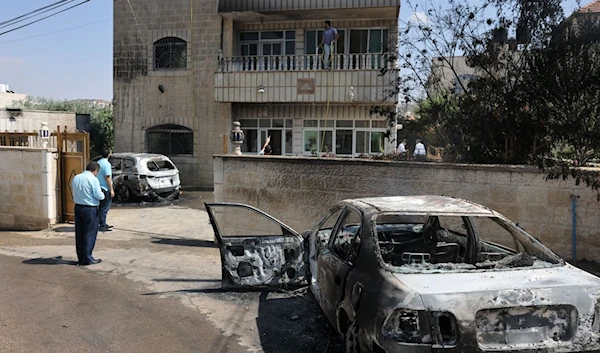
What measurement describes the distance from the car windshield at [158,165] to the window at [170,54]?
571cm

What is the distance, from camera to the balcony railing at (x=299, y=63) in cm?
1659

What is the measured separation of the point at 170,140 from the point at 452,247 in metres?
16.3

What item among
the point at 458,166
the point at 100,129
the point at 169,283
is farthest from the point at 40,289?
the point at 100,129

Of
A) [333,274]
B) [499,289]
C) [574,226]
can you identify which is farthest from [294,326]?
[574,226]

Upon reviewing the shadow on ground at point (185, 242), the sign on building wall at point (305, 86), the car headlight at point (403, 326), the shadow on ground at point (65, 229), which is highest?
the sign on building wall at point (305, 86)

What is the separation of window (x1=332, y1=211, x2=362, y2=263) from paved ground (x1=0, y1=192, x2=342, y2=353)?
839 millimetres

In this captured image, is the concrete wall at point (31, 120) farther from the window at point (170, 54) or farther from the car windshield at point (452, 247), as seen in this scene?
the car windshield at point (452, 247)

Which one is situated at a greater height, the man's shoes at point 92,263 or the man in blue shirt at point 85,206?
the man in blue shirt at point 85,206

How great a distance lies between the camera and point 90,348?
4480 mm

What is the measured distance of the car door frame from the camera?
411 centimetres

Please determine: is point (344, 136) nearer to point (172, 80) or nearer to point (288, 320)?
point (172, 80)

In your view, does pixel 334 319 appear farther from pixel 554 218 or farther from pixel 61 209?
pixel 61 209

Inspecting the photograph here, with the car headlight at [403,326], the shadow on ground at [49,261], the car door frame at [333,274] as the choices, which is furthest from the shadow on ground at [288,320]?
the shadow on ground at [49,261]

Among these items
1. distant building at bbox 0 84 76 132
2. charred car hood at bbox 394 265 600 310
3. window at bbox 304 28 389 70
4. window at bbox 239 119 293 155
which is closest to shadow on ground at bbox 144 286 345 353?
charred car hood at bbox 394 265 600 310
